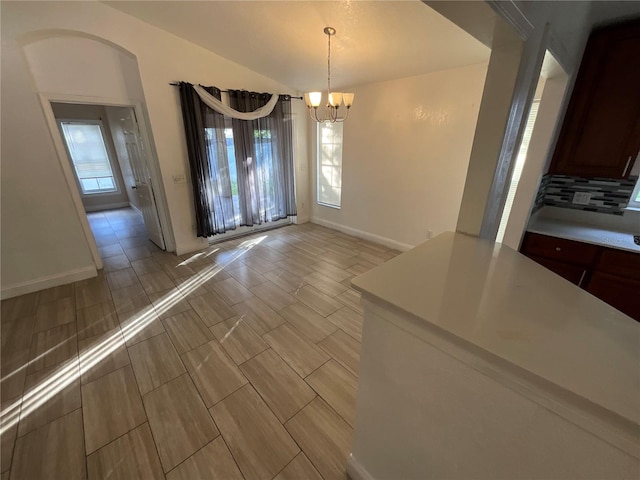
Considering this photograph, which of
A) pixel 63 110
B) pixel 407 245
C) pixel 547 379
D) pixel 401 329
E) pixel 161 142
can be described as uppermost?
pixel 63 110

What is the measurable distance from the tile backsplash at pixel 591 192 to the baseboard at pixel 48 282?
4.85 m

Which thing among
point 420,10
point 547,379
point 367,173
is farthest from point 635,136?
point 367,173

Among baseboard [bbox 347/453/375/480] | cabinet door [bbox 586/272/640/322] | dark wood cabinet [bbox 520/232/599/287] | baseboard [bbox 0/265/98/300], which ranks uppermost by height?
dark wood cabinet [bbox 520/232/599/287]

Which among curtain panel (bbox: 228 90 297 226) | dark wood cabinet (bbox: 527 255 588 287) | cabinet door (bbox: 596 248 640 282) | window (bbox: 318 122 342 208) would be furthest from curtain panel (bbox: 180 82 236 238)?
cabinet door (bbox: 596 248 640 282)

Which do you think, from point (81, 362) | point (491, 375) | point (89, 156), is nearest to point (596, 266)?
point (491, 375)

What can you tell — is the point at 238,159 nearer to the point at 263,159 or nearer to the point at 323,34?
the point at 263,159

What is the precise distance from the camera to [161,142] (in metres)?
3.24

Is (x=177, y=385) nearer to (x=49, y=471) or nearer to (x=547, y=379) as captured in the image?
(x=49, y=471)

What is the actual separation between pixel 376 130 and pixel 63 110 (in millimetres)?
6329

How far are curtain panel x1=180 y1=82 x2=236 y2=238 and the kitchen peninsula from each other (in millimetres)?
3329

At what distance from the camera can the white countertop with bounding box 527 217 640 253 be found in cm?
191

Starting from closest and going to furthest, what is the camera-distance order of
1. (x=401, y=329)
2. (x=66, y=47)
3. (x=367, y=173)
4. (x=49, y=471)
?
(x=401, y=329), (x=49, y=471), (x=66, y=47), (x=367, y=173)

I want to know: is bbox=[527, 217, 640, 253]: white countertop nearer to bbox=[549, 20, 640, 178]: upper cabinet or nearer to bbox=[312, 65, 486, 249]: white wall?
bbox=[549, 20, 640, 178]: upper cabinet

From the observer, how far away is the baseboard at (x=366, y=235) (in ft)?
12.5
